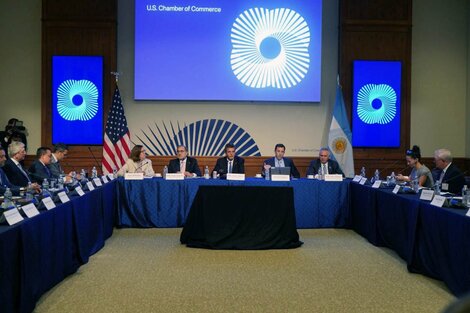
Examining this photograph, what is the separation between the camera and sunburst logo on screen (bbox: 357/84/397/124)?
7.82 meters

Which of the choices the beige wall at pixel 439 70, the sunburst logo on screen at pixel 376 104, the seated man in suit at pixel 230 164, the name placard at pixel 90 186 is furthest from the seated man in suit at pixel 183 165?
the beige wall at pixel 439 70

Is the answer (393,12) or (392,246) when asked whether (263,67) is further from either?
(392,246)

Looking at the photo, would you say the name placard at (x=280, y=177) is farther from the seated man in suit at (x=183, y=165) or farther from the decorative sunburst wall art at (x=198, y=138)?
the decorative sunburst wall art at (x=198, y=138)

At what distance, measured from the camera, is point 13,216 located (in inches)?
112

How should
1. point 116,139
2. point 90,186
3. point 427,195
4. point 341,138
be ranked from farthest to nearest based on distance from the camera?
1. point 341,138
2. point 116,139
3. point 90,186
4. point 427,195

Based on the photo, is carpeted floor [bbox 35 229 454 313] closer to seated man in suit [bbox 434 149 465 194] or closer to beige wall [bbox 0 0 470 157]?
seated man in suit [bbox 434 149 465 194]

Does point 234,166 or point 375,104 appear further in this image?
point 375,104

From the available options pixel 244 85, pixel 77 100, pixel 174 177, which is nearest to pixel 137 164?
pixel 174 177

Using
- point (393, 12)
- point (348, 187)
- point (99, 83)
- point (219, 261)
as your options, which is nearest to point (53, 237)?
point (219, 261)

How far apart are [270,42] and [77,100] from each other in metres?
3.15

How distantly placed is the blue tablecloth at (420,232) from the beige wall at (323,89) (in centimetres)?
250

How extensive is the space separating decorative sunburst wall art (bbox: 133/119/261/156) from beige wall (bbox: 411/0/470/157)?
2895mm

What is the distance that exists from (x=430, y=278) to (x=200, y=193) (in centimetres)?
226

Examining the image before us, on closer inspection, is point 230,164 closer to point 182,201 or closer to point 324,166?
point 182,201
